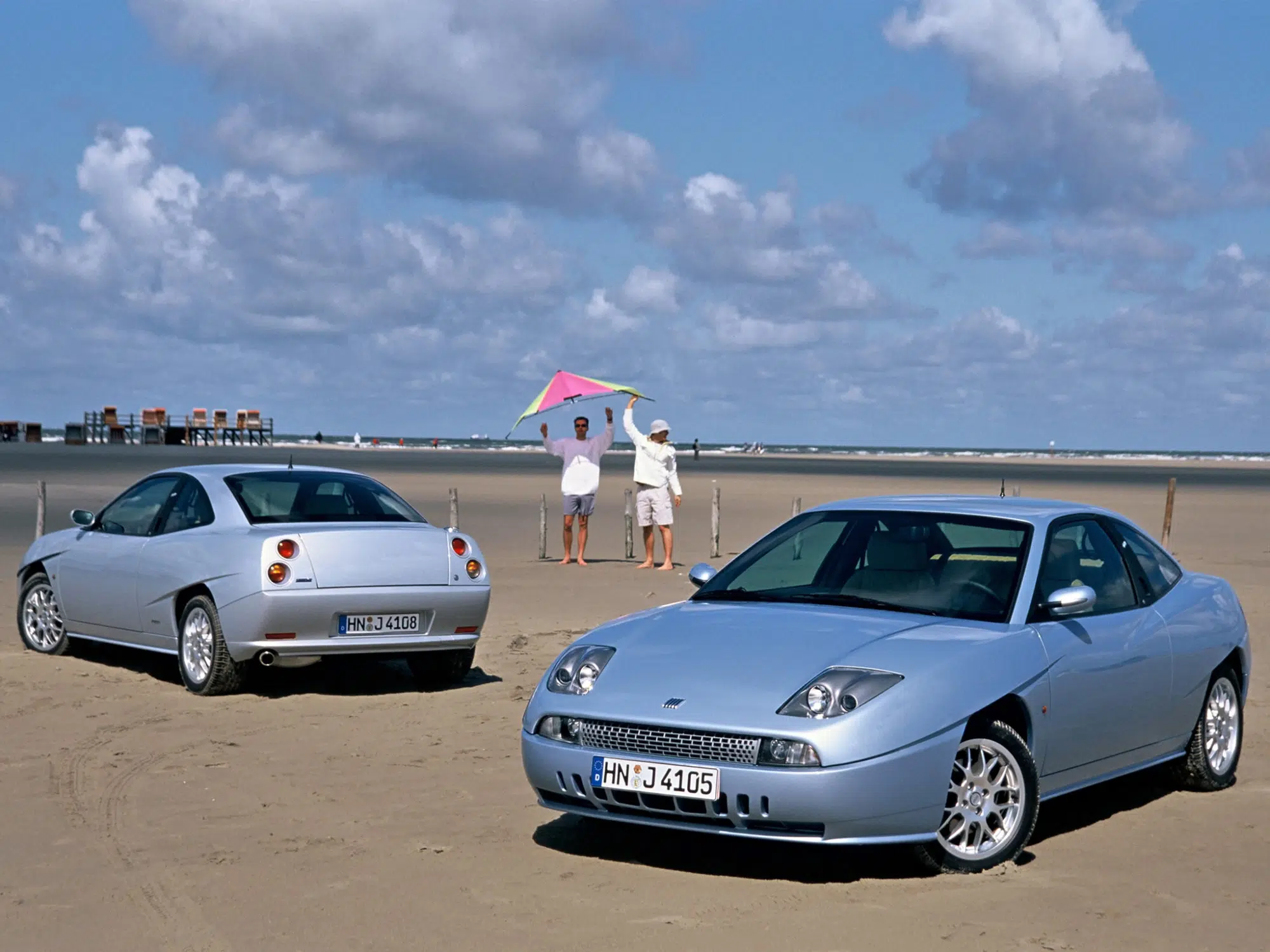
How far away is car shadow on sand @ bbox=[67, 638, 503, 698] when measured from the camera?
38.1 ft

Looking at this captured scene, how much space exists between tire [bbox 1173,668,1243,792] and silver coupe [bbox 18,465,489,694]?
16.4ft

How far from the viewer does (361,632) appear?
10977mm

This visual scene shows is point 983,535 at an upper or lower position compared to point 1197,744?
upper

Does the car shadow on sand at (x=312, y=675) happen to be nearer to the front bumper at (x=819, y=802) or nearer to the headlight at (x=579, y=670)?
the headlight at (x=579, y=670)

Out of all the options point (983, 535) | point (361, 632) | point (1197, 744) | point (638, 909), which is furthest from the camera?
point (361, 632)

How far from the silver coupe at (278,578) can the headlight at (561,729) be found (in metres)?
4.31

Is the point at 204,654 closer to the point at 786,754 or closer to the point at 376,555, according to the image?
the point at 376,555

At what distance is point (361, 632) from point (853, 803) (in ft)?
17.8

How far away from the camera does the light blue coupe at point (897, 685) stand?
6273 mm

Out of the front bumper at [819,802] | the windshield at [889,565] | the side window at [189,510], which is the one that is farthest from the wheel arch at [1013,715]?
the side window at [189,510]

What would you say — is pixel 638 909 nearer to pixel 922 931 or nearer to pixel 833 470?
pixel 922 931

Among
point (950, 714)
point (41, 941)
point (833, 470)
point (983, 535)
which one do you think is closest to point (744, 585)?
point (983, 535)

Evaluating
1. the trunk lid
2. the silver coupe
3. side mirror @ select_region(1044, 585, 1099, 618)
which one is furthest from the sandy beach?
side mirror @ select_region(1044, 585, 1099, 618)

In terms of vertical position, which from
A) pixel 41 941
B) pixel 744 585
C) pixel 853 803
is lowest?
pixel 41 941
